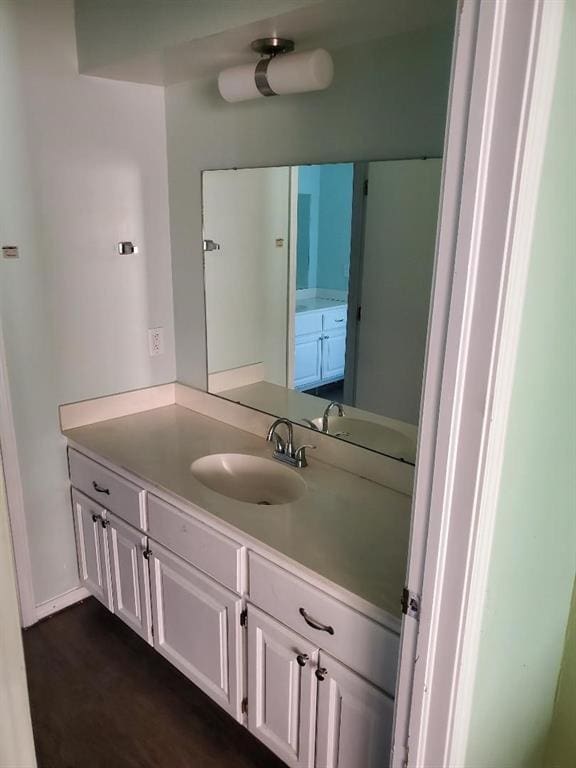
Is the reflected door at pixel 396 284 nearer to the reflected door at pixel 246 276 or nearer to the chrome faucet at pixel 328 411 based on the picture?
the chrome faucet at pixel 328 411

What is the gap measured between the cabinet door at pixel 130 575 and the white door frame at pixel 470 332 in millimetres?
1220

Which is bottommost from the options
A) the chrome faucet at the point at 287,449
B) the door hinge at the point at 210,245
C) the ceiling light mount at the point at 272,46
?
the chrome faucet at the point at 287,449

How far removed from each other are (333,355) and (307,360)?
0.12 meters

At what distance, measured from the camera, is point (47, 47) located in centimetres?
207

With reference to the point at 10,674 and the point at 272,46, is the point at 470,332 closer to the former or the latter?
the point at 10,674

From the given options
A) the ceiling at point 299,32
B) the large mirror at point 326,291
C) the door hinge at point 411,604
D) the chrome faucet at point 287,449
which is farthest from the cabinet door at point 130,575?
the ceiling at point 299,32

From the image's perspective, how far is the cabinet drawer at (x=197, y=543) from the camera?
1.69 meters

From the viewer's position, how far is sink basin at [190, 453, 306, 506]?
2.03m

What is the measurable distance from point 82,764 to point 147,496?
2.75ft

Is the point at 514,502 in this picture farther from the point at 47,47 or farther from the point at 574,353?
the point at 47,47

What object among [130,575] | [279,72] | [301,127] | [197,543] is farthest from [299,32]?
[130,575]

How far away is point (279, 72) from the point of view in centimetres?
174

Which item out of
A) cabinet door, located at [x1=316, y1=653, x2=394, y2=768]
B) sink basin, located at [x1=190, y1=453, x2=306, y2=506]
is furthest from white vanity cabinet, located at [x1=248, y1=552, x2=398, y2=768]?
sink basin, located at [x1=190, y1=453, x2=306, y2=506]

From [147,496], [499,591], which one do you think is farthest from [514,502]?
[147,496]
